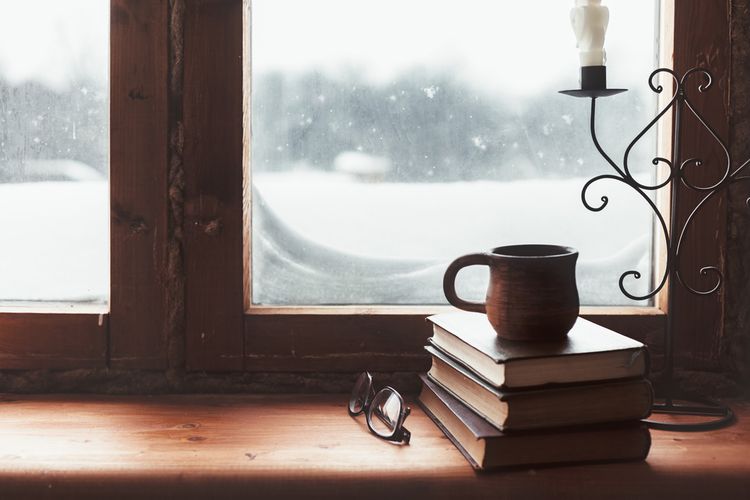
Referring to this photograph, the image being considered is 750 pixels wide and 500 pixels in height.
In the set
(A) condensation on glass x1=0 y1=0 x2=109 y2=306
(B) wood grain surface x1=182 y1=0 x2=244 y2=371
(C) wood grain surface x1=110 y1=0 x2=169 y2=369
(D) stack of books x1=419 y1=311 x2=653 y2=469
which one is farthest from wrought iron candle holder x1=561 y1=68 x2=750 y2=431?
(A) condensation on glass x1=0 y1=0 x2=109 y2=306

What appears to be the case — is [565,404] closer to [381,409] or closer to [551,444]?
[551,444]

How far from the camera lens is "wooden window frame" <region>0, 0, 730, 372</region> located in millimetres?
1428

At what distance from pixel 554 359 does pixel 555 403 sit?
6 centimetres

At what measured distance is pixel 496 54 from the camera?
4.91ft

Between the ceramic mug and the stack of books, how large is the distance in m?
0.02

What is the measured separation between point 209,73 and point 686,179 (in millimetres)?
894

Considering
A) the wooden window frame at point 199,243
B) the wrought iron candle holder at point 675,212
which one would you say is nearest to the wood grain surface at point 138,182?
the wooden window frame at point 199,243

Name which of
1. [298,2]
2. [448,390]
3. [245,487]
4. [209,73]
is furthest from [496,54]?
[245,487]

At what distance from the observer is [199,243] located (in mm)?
1451

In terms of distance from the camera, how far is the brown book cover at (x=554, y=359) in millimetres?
1113

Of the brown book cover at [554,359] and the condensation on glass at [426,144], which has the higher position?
the condensation on glass at [426,144]

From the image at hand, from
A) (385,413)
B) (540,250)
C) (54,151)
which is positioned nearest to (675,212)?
(540,250)

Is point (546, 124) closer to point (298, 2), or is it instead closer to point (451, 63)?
point (451, 63)

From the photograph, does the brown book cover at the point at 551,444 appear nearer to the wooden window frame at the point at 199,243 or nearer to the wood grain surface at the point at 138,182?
the wooden window frame at the point at 199,243
